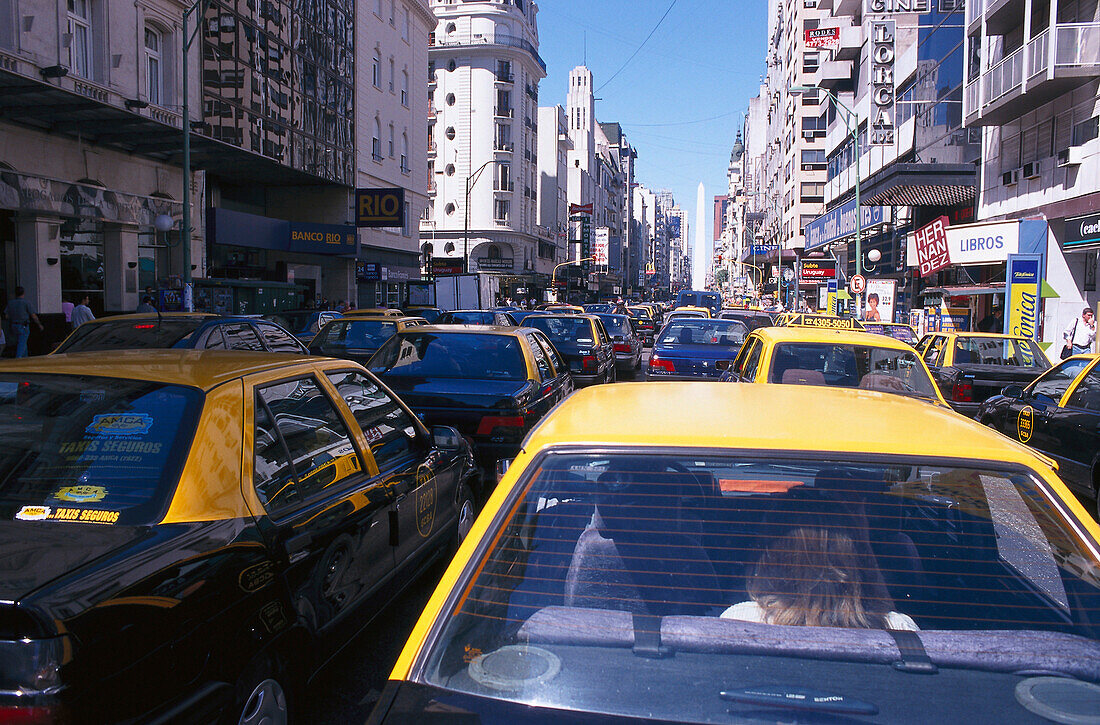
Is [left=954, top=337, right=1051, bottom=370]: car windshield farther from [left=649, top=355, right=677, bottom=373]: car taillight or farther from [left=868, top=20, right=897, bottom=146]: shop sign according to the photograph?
[left=868, top=20, right=897, bottom=146]: shop sign

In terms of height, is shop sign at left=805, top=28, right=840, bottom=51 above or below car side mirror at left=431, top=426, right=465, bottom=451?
above

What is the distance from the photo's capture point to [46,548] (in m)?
2.61

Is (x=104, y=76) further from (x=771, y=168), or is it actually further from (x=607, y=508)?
(x=771, y=168)

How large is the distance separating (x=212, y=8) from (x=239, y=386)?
27.3 meters

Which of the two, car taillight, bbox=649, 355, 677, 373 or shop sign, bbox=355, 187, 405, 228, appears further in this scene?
shop sign, bbox=355, 187, 405, 228

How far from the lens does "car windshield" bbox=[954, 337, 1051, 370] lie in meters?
13.4

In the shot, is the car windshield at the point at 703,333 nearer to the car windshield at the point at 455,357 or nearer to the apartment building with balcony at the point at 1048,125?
the car windshield at the point at 455,357

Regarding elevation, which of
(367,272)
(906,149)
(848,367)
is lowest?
(848,367)

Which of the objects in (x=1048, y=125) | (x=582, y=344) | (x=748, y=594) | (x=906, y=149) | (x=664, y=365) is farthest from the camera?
(x=906, y=149)

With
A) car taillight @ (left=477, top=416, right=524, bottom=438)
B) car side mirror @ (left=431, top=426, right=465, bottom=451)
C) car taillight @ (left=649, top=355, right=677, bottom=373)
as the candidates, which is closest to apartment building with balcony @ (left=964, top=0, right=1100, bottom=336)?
car taillight @ (left=649, top=355, right=677, bottom=373)

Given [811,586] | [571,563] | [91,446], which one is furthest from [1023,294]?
[91,446]

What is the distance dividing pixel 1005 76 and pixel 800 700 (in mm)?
25222

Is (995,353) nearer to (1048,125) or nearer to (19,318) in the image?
(1048,125)

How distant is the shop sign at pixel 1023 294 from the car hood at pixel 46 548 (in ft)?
71.7
